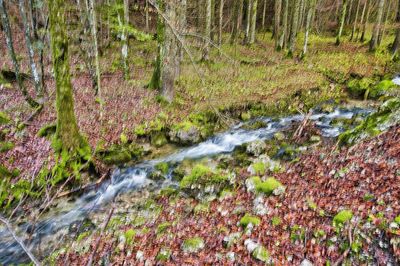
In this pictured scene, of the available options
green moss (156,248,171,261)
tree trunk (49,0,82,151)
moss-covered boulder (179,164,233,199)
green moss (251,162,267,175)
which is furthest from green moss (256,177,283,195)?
tree trunk (49,0,82,151)

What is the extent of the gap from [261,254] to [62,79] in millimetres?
6242

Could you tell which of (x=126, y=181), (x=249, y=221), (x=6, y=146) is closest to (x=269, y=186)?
(x=249, y=221)

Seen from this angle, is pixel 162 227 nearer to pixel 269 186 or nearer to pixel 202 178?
pixel 202 178

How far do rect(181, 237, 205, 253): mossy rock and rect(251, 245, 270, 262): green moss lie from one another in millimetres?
1013

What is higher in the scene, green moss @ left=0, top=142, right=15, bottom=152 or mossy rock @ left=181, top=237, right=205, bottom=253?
green moss @ left=0, top=142, right=15, bottom=152

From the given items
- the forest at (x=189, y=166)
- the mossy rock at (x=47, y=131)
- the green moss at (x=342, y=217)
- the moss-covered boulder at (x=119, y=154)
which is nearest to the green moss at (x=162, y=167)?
the forest at (x=189, y=166)

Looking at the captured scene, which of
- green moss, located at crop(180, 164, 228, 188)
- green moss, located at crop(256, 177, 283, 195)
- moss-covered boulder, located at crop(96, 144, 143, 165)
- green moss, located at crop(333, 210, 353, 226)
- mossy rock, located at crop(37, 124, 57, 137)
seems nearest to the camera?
green moss, located at crop(333, 210, 353, 226)

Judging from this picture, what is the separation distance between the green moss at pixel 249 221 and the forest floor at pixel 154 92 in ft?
7.88

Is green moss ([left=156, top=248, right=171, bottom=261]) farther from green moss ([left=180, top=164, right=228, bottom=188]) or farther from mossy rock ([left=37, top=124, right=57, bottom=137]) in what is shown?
mossy rock ([left=37, top=124, right=57, bottom=137])

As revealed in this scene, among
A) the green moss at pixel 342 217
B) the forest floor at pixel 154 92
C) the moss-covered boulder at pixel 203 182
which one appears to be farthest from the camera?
the forest floor at pixel 154 92

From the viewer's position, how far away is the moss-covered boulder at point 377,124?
26.5 ft

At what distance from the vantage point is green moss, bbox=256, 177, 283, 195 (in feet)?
23.2

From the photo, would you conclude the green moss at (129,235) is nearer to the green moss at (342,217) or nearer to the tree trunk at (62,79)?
the tree trunk at (62,79)

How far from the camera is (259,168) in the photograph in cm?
852
